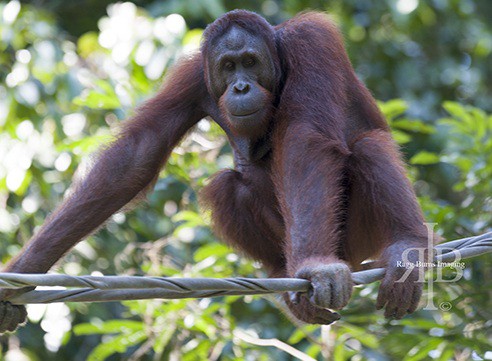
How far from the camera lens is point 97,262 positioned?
593 cm

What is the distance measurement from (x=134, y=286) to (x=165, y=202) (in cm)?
336

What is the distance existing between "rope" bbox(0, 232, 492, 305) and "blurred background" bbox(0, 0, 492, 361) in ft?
5.52

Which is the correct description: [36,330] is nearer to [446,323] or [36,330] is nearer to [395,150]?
[446,323]

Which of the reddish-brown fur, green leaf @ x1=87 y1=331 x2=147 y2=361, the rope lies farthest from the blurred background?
the rope

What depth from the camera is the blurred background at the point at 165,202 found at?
4.55m

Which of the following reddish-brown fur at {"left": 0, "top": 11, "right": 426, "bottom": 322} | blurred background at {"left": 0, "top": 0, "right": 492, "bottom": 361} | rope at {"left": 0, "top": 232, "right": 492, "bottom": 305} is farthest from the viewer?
blurred background at {"left": 0, "top": 0, "right": 492, "bottom": 361}

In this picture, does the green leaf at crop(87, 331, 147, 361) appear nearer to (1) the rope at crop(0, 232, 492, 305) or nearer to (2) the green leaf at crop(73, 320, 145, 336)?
(2) the green leaf at crop(73, 320, 145, 336)

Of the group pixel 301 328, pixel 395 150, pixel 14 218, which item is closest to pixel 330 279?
pixel 395 150

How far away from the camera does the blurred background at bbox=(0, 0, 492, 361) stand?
4555 millimetres

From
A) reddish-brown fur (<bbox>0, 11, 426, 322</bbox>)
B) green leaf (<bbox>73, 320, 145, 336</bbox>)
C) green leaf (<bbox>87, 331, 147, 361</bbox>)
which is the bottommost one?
green leaf (<bbox>87, 331, 147, 361</bbox>)

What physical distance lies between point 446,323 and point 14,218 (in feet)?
9.49

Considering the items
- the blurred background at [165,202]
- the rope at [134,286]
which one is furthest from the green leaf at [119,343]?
the rope at [134,286]

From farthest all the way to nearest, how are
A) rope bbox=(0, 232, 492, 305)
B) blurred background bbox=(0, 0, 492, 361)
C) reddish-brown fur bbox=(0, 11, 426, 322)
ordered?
blurred background bbox=(0, 0, 492, 361)
reddish-brown fur bbox=(0, 11, 426, 322)
rope bbox=(0, 232, 492, 305)

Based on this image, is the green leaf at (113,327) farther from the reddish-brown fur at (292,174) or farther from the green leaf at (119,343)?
the reddish-brown fur at (292,174)
